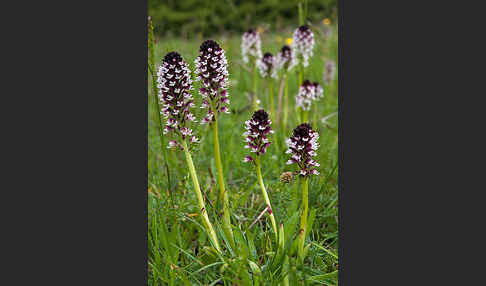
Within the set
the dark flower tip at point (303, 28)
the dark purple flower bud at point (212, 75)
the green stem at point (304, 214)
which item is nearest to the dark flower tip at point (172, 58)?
the dark purple flower bud at point (212, 75)

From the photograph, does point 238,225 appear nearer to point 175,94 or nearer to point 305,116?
point 175,94

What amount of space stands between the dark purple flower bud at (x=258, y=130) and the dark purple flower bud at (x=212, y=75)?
30 cm

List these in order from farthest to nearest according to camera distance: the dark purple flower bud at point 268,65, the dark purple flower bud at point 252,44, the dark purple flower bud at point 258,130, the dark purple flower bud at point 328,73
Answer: the dark purple flower bud at point 328,73
the dark purple flower bud at point 252,44
the dark purple flower bud at point 268,65
the dark purple flower bud at point 258,130

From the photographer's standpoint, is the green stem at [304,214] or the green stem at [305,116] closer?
the green stem at [304,214]

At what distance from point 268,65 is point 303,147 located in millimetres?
2907

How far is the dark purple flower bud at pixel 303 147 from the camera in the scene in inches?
95.3

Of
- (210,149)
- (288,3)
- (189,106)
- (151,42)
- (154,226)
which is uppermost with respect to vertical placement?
(288,3)

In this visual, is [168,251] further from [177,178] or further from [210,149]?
[210,149]

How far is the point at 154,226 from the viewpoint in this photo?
2.87m

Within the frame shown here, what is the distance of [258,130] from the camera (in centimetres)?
256

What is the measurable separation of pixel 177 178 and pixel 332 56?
6787mm

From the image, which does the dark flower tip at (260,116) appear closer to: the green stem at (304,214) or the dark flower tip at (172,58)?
the green stem at (304,214)

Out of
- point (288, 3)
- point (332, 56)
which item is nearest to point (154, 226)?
point (332, 56)

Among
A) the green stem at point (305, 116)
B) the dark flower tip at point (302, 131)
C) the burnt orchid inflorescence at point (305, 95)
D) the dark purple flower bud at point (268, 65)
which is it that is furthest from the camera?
the dark purple flower bud at point (268, 65)
